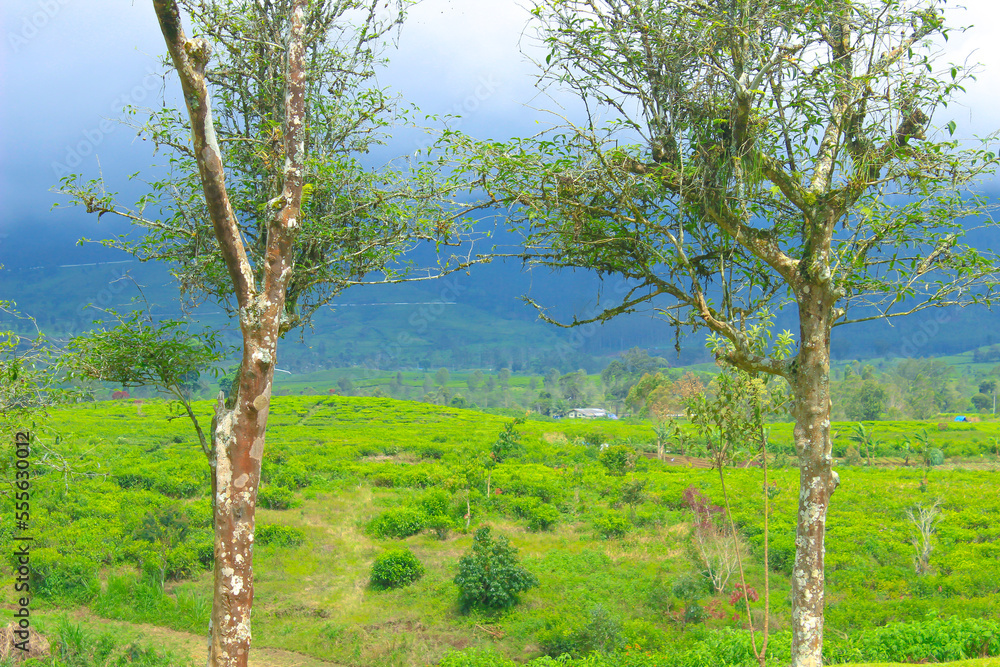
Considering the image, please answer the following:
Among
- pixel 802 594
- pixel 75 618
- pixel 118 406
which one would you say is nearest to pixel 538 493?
pixel 75 618

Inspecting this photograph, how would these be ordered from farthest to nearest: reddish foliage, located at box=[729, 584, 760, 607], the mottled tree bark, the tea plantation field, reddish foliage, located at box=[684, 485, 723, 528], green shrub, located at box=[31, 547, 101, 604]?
reddish foliage, located at box=[684, 485, 723, 528] < green shrub, located at box=[31, 547, 101, 604] < reddish foliage, located at box=[729, 584, 760, 607] < the tea plantation field < the mottled tree bark

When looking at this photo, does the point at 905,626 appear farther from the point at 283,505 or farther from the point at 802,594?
the point at 283,505

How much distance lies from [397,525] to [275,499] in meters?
6.13

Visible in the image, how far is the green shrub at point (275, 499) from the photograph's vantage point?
2409cm

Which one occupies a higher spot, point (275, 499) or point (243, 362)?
point (243, 362)

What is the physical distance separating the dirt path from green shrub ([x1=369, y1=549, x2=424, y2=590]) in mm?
3531

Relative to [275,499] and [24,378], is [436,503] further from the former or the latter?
[24,378]

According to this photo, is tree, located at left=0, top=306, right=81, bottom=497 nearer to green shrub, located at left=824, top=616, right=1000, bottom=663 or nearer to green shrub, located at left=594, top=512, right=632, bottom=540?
green shrub, located at left=824, top=616, right=1000, bottom=663

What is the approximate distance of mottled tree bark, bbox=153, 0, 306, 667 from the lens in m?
5.11

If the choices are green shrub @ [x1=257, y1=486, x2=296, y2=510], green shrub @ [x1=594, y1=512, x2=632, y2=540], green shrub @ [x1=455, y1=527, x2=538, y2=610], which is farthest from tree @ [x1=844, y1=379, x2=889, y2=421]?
green shrub @ [x1=455, y1=527, x2=538, y2=610]

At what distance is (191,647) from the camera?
1267 cm

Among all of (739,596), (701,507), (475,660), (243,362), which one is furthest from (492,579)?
(243,362)

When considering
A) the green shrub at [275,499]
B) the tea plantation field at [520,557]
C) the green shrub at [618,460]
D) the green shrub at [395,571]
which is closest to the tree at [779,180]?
the tea plantation field at [520,557]

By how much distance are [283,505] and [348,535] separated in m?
4.76
